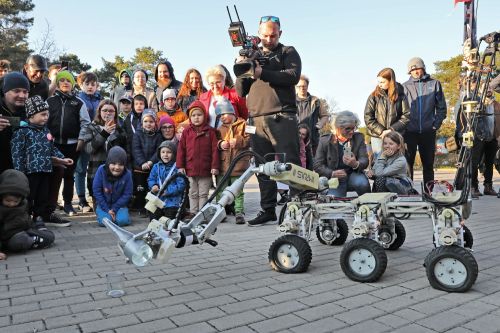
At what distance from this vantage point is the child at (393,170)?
547 centimetres

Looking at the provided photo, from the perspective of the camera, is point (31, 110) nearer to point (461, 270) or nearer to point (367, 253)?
point (367, 253)

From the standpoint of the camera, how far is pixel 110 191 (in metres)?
6.01

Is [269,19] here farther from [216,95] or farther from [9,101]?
[9,101]

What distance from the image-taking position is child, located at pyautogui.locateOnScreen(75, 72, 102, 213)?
7.13 m

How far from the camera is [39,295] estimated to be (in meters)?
2.89

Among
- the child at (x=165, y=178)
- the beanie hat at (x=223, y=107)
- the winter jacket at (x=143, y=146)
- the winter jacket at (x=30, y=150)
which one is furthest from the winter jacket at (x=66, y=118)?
the beanie hat at (x=223, y=107)

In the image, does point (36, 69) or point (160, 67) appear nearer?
point (36, 69)

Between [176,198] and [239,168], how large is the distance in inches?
38.3

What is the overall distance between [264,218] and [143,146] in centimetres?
227

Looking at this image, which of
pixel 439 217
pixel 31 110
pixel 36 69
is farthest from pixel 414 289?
pixel 36 69

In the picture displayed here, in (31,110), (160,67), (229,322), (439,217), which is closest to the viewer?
(229,322)

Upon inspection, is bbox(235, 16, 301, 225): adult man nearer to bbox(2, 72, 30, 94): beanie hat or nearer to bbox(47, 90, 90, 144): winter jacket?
bbox(2, 72, 30, 94): beanie hat

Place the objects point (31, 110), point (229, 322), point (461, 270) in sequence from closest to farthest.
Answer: point (229, 322), point (461, 270), point (31, 110)

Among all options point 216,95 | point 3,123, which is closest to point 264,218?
point 216,95
